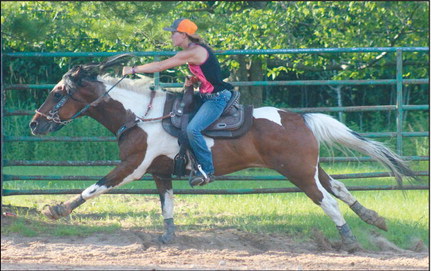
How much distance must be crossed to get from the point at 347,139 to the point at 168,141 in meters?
1.82

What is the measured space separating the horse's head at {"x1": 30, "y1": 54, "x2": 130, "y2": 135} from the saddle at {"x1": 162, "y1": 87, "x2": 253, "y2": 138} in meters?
0.78

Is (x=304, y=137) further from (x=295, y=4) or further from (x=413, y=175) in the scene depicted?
(x=295, y=4)

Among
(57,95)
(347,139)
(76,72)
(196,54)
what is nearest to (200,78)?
(196,54)

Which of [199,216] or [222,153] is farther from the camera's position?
[199,216]

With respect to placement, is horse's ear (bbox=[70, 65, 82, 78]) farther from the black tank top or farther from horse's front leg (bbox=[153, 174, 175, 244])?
horse's front leg (bbox=[153, 174, 175, 244])

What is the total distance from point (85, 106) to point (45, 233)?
143 cm

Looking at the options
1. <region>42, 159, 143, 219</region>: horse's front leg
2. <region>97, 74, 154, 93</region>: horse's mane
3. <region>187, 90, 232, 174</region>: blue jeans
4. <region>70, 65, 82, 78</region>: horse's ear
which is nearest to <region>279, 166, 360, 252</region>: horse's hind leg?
<region>187, 90, 232, 174</region>: blue jeans

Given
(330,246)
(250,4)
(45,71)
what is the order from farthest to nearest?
1. (45,71)
2. (250,4)
3. (330,246)

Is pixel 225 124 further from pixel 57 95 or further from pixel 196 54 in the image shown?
pixel 57 95

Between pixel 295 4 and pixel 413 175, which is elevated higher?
pixel 295 4

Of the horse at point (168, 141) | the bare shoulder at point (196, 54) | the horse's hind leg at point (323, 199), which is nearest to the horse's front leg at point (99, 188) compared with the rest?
the horse at point (168, 141)

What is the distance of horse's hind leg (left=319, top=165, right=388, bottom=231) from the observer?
6.91m

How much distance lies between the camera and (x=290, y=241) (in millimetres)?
6988

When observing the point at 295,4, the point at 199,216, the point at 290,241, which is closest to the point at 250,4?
the point at 295,4
